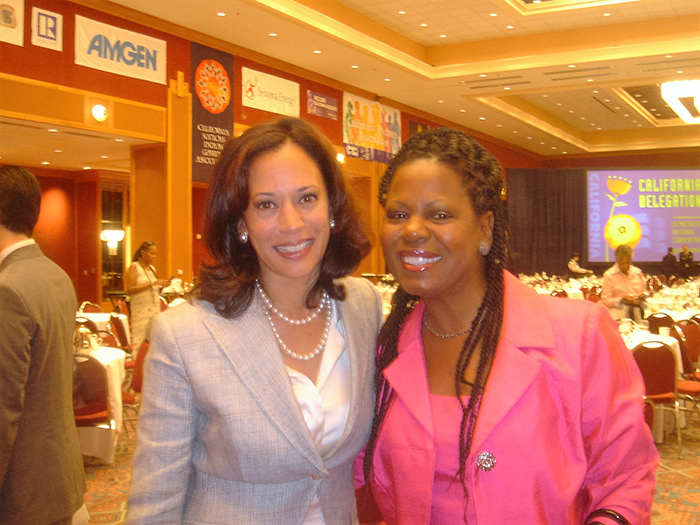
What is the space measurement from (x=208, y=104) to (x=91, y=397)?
6.66 meters

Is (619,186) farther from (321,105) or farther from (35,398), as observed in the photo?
(35,398)

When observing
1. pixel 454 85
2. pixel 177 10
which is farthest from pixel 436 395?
pixel 454 85

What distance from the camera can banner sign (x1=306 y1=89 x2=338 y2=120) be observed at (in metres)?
12.1

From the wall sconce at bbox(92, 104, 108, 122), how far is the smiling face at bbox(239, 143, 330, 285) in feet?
25.4

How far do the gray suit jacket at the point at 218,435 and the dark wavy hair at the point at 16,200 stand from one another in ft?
3.61

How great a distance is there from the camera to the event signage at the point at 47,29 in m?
7.71

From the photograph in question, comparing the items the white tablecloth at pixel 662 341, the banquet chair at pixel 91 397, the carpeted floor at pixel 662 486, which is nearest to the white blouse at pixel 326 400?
the carpeted floor at pixel 662 486

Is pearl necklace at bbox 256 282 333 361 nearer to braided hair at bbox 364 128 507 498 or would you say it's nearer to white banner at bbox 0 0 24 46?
braided hair at bbox 364 128 507 498

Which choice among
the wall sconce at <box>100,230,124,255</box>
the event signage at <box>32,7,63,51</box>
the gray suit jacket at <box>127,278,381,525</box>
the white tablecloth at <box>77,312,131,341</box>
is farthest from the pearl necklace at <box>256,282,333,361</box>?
the wall sconce at <box>100,230,124,255</box>

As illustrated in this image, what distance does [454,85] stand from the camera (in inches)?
511

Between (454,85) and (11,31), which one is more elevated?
(454,85)

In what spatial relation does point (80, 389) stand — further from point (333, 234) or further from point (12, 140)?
point (12, 140)

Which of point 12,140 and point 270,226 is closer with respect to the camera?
point 270,226

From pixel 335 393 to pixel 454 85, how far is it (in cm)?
1228
